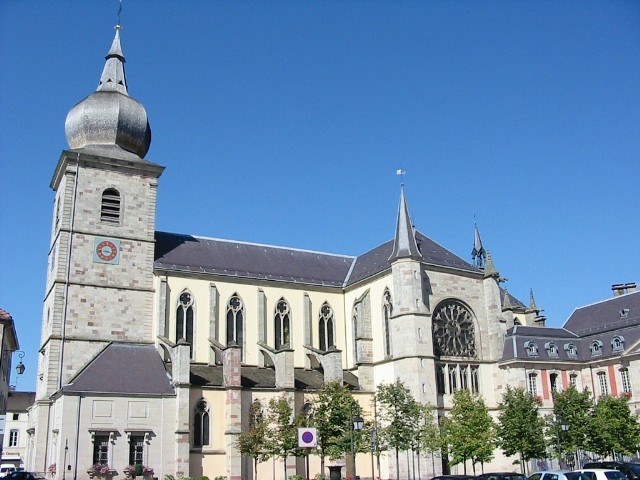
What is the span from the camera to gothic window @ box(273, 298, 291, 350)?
51906 mm

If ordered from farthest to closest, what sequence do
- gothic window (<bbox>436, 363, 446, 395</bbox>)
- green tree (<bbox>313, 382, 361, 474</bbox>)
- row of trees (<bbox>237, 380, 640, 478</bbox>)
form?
1. gothic window (<bbox>436, 363, 446, 395</bbox>)
2. row of trees (<bbox>237, 380, 640, 478</bbox>)
3. green tree (<bbox>313, 382, 361, 474</bbox>)

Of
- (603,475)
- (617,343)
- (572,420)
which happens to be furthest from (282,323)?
(603,475)

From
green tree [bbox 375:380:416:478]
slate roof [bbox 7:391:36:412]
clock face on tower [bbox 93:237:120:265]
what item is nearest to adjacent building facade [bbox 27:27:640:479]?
clock face on tower [bbox 93:237:120:265]

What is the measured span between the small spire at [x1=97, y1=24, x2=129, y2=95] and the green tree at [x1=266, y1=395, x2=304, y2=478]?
80.4ft

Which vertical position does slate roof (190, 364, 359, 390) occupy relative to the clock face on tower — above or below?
below

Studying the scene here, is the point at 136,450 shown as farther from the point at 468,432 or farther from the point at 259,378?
the point at 468,432

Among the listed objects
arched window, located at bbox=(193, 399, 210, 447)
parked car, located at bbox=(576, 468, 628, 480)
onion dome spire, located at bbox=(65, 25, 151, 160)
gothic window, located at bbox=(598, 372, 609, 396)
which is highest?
onion dome spire, located at bbox=(65, 25, 151, 160)

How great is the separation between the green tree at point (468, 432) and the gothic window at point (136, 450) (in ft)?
58.3

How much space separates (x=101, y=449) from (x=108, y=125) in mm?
21568

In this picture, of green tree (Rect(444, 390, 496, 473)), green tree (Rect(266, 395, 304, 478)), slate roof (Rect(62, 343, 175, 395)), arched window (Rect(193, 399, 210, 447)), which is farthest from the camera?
green tree (Rect(444, 390, 496, 473))

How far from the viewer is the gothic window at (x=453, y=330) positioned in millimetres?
50562

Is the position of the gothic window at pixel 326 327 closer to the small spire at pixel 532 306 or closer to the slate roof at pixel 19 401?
the small spire at pixel 532 306

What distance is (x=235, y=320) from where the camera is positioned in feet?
166

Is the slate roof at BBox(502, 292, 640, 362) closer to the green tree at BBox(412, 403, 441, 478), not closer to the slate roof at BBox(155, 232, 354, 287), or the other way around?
the green tree at BBox(412, 403, 441, 478)
